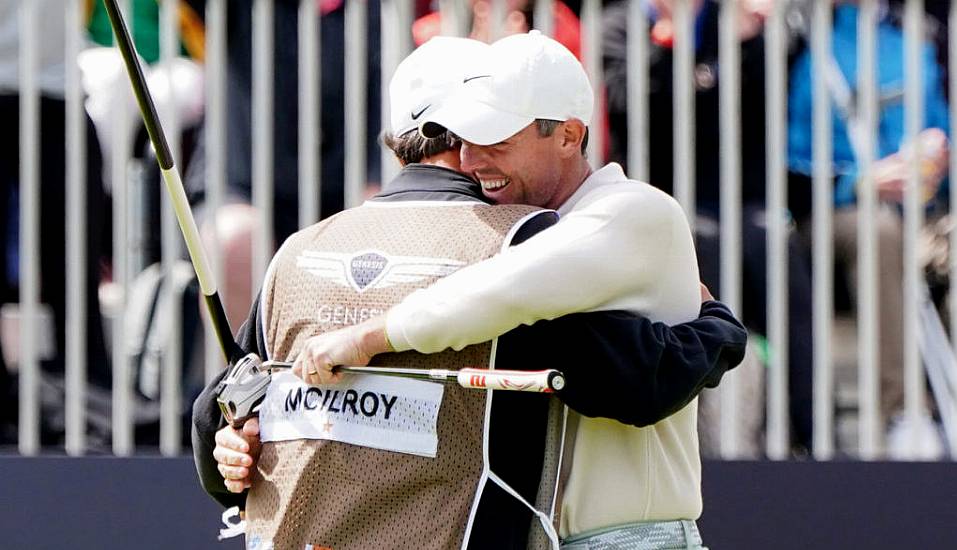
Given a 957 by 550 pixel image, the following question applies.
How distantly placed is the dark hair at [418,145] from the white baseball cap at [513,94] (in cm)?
3

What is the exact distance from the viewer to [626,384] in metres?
3.05

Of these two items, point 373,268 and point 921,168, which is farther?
point 921,168

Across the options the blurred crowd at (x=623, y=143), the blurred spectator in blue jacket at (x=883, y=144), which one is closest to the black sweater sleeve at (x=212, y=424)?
the blurred crowd at (x=623, y=143)

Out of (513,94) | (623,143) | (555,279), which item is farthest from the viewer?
(623,143)

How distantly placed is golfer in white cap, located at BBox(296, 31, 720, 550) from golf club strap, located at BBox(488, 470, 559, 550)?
0.17 feet

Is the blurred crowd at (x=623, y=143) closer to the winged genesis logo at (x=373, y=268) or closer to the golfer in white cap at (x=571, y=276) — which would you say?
the golfer in white cap at (x=571, y=276)

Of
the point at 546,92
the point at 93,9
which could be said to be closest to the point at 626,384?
the point at 546,92

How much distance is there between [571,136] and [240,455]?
769 mm

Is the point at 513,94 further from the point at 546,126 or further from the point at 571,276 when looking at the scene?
the point at 571,276

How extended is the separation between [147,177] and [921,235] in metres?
2.01

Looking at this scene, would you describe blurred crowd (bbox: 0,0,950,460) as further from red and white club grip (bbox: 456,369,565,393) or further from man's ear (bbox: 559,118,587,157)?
red and white club grip (bbox: 456,369,565,393)

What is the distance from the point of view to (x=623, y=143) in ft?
16.8

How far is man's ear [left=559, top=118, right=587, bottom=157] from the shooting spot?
3281 millimetres

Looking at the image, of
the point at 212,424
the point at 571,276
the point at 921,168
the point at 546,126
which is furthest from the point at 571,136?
the point at 921,168
